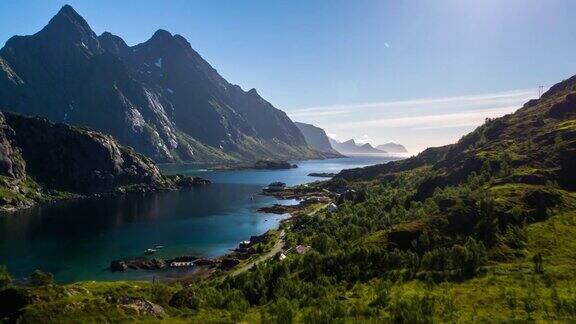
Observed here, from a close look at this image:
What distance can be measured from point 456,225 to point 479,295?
3364cm

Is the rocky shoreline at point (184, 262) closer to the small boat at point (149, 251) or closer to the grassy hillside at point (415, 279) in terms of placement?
the small boat at point (149, 251)

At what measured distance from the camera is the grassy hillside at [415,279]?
241ft

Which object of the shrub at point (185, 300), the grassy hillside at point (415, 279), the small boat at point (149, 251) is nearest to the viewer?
the grassy hillside at point (415, 279)

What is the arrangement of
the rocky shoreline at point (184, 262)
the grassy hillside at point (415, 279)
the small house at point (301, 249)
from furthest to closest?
the rocky shoreline at point (184, 262) < the small house at point (301, 249) < the grassy hillside at point (415, 279)

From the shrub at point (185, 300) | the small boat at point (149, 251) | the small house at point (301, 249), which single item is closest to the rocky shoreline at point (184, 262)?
the small boat at point (149, 251)

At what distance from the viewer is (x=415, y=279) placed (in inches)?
3745

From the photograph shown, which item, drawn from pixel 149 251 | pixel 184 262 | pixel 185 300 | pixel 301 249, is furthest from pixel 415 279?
pixel 149 251

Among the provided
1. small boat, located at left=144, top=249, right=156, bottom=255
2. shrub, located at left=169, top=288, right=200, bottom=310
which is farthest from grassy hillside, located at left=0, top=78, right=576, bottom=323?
small boat, located at left=144, top=249, right=156, bottom=255

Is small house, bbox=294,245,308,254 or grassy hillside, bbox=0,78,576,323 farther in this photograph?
small house, bbox=294,245,308,254

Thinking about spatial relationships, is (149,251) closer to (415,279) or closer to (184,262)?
(184,262)

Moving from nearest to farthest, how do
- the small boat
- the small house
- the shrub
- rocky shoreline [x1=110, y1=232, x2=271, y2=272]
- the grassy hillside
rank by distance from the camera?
1. the grassy hillside
2. the shrub
3. the small house
4. rocky shoreline [x1=110, y1=232, x2=271, y2=272]
5. the small boat

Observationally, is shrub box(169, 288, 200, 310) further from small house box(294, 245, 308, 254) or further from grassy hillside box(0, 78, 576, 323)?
small house box(294, 245, 308, 254)

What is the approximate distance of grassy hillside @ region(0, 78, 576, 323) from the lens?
241 ft

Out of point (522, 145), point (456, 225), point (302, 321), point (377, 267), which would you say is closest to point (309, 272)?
point (377, 267)
